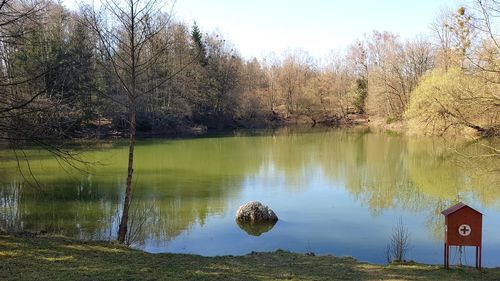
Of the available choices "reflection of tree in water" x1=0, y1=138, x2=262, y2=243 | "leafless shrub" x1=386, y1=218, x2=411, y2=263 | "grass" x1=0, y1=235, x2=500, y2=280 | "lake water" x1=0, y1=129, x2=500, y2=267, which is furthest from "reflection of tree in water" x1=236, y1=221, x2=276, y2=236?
"grass" x1=0, y1=235, x2=500, y2=280

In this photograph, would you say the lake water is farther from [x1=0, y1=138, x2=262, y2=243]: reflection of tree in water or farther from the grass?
the grass

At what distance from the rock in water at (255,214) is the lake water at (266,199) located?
0.30m

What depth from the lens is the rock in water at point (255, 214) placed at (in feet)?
37.4

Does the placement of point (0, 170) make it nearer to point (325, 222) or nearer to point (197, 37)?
point (325, 222)

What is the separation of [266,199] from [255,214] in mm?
3096

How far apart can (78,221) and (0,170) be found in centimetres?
941

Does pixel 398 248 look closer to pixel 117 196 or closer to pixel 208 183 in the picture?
pixel 117 196

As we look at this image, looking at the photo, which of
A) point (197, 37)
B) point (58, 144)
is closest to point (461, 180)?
point (58, 144)

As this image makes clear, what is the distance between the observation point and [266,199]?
14539 mm

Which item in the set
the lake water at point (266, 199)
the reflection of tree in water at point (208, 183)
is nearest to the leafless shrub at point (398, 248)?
the lake water at point (266, 199)

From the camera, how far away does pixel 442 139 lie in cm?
3444

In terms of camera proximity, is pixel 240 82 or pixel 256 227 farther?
pixel 240 82

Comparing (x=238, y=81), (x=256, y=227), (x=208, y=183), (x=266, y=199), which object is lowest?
(x=256, y=227)

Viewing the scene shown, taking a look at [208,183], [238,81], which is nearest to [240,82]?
[238,81]
